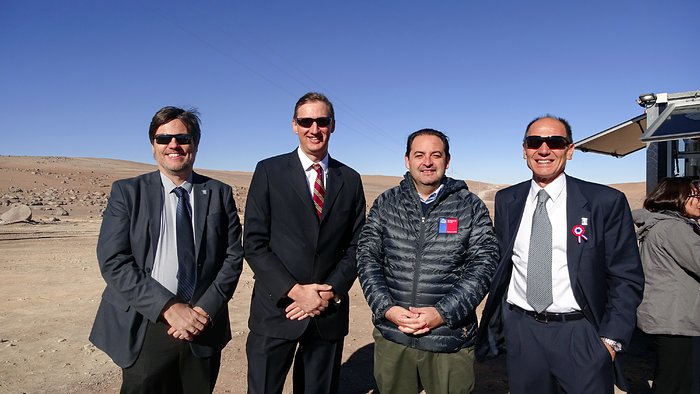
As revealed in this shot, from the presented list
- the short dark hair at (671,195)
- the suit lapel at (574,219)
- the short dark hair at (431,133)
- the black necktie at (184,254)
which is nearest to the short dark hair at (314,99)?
the short dark hair at (431,133)

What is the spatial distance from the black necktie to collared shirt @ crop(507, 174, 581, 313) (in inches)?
73.1

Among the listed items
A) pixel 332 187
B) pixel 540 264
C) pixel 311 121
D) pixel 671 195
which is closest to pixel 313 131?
pixel 311 121

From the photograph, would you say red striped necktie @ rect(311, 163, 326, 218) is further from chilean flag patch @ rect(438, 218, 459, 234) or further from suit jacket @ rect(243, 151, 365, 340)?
chilean flag patch @ rect(438, 218, 459, 234)

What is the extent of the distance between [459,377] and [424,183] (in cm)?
112

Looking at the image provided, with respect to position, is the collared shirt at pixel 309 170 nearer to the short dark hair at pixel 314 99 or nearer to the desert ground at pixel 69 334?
the short dark hair at pixel 314 99

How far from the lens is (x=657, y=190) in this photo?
3.57 meters

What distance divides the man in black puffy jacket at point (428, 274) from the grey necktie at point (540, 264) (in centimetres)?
20

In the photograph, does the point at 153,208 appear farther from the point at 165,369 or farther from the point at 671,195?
the point at 671,195

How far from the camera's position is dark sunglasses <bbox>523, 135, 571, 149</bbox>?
9.15ft

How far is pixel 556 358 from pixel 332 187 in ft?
5.27

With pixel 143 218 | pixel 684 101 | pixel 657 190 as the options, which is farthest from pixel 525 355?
pixel 684 101

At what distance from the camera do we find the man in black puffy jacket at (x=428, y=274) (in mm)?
2725

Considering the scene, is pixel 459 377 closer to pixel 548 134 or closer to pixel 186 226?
pixel 548 134

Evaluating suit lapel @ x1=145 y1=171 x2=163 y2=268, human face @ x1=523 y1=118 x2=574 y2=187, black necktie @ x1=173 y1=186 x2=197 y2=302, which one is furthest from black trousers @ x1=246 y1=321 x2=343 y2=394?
human face @ x1=523 y1=118 x2=574 y2=187
